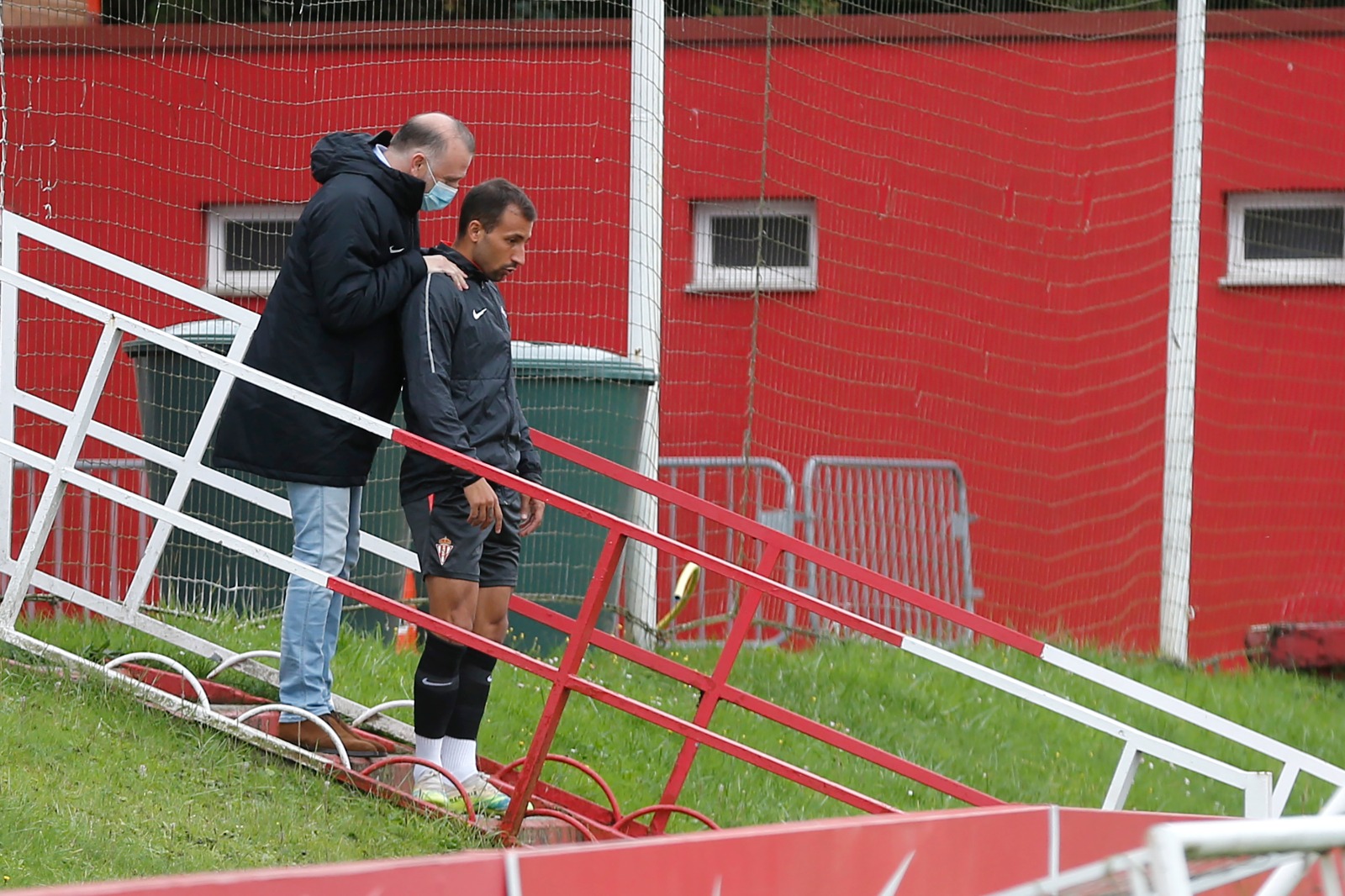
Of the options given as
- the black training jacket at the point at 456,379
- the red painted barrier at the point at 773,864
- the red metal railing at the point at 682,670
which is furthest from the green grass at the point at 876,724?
the red painted barrier at the point at 773,864

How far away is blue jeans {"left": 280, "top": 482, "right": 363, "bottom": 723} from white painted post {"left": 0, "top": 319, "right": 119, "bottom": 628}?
25.5 inches

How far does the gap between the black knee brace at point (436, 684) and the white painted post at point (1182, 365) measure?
4.68m

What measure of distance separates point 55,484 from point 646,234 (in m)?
3.00

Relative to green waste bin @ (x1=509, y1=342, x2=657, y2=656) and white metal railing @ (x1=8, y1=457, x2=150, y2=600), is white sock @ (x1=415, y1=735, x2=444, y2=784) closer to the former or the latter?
green waste bin @ (x1=509, y1=342, x2=657, y2=656)

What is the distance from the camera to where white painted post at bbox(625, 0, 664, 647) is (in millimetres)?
7023

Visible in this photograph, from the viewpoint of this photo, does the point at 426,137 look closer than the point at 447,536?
No

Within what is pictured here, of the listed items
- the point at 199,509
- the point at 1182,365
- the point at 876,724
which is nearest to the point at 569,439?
the point at 199,509

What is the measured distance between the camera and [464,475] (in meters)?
4.21

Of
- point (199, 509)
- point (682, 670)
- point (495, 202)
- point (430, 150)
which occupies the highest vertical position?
point (430, 150)

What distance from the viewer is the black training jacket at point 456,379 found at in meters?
4.19

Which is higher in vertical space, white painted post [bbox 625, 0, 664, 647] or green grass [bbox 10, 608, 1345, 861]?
white painted post [bbox 625, 0, 664, 647]

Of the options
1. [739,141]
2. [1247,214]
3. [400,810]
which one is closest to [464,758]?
[400,810]

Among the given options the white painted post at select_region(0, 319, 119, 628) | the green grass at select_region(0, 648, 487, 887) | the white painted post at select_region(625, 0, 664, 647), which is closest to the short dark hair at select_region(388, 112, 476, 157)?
the white painted post at select_region(0, 319, 119, 628)

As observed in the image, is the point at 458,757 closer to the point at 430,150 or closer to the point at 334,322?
the point at 334,322
